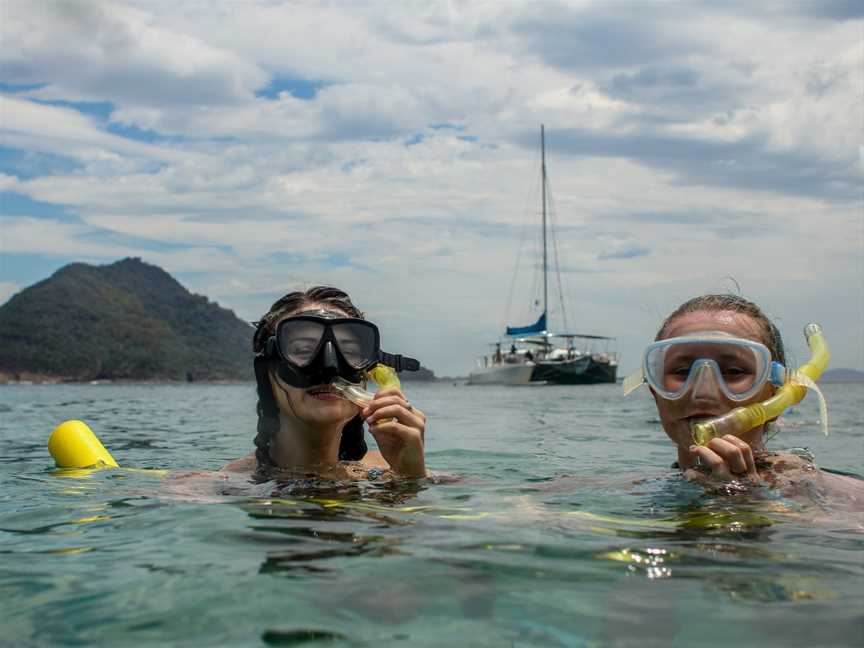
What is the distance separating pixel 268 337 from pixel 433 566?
210 centimetres

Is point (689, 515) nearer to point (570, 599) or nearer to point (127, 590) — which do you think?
point (570, 599)

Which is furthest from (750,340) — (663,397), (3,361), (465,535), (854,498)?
(3,361)

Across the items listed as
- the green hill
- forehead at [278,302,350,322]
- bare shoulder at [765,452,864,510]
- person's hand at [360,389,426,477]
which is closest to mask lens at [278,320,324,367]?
forehead at [278,302,350,322]

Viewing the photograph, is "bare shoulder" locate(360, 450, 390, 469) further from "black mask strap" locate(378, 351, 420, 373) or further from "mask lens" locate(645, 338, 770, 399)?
"mask lens" locate(645, 338, 770, 399)

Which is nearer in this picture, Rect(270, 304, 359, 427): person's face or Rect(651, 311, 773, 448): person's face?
Rect(651, 311, 773, 448): person's face

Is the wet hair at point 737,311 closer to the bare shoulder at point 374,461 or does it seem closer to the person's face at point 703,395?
the person's face at point 703,395

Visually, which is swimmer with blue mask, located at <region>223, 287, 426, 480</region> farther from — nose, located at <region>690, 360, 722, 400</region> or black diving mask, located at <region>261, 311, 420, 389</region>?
nose, located at <region>690, 360, 722, 400</region>

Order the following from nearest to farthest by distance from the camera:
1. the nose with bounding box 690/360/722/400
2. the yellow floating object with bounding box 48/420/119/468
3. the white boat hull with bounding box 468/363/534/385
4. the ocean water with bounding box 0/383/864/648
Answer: the ocean water with bounding box 0/383/864/648
the nose with bounding box 690/360/722/400
the yellow floating object with bounding box 48/420/119/468
the white boat hull with bounding box 468/363/534/385

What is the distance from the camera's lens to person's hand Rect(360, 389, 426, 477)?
3.58 metres

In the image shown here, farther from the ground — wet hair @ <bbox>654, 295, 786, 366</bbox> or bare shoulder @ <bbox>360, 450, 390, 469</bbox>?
wet hair @ <bbox>654, 295, 786, 366</bbox>

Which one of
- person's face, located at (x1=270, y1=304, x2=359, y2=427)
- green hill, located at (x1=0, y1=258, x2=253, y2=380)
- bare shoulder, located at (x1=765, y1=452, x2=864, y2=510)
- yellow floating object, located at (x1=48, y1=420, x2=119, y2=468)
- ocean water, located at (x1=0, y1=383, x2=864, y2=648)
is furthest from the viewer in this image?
green hill, located at (x1=0, y1=258, x2=253, y2=380)

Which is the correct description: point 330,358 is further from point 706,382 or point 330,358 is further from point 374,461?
point 706,382

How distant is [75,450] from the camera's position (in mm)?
5078

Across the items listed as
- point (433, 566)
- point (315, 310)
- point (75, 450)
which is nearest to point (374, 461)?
point (315, 310)
